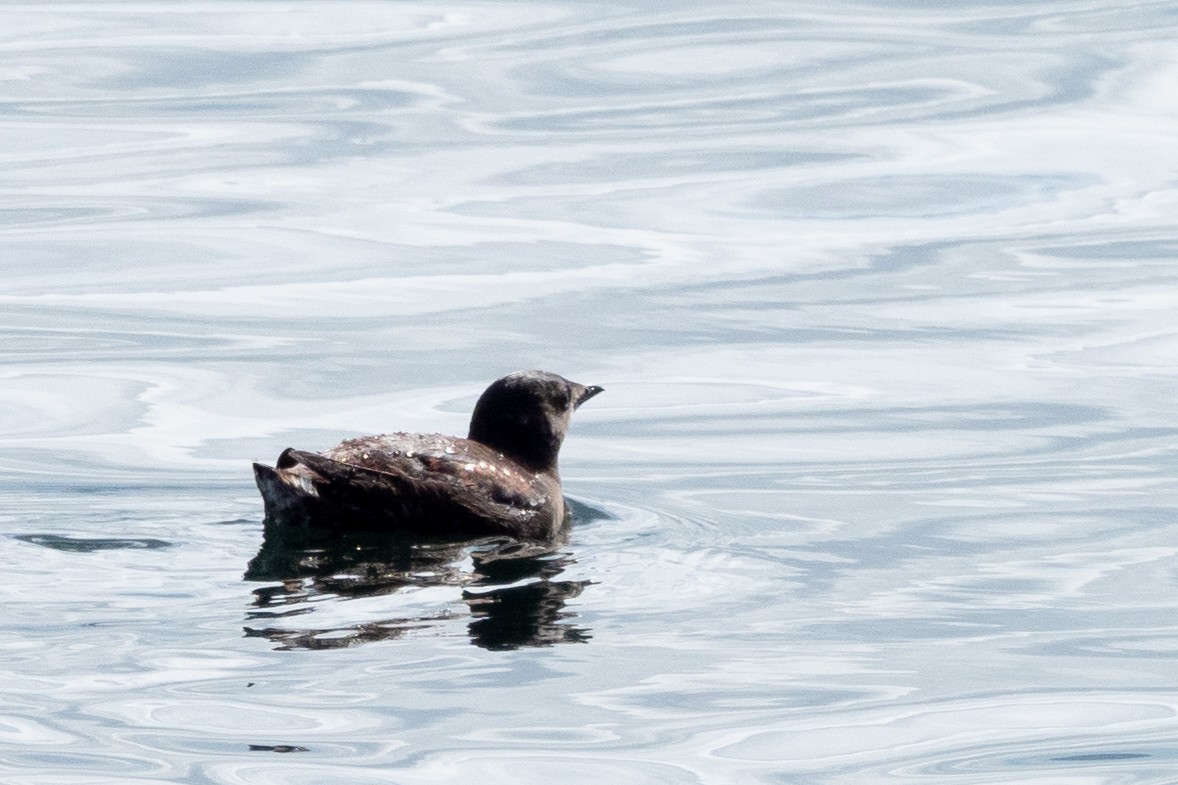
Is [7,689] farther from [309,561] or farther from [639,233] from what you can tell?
[639,233]

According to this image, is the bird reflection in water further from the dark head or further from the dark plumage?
the dark head

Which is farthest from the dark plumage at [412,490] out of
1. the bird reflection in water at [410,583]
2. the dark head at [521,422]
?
the dark head at [521,422]

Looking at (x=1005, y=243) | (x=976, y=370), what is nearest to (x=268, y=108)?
(x=1005, y=243)

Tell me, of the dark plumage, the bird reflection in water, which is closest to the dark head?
the dark plumage

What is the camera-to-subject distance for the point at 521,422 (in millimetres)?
10836

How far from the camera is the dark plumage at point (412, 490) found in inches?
380

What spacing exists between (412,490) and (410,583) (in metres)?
0.81

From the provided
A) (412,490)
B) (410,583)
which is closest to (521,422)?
(412,490)

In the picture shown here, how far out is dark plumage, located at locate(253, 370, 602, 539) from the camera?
9664 mm

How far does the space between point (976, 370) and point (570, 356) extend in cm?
249

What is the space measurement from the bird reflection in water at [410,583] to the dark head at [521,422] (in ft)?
2.94

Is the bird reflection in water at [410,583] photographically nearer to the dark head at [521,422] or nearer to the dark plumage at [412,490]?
the dark plumage at [412,490]

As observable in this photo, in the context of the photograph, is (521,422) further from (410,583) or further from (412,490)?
(410,583)

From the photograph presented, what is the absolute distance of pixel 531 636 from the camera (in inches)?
329
